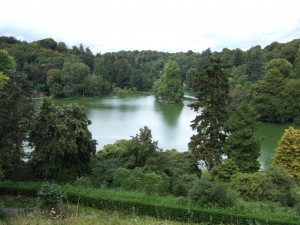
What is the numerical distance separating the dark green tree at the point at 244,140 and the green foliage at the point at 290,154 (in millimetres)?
1972

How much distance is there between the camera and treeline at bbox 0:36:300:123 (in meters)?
44.6

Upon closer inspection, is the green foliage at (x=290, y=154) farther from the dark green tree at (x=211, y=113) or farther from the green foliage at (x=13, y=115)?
the green foliage at (x=13, y=115)

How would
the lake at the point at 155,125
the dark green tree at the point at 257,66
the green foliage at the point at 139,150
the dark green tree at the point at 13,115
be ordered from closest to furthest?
the dark green tree at the point at 13,115 < the green foliage at the point at 139,150 < the lake at the point at 155,125 < the dark green tree at the point at 257,66

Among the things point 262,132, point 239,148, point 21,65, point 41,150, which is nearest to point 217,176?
point 239,148

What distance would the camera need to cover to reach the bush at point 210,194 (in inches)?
422

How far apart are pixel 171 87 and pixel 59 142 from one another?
5124 cm

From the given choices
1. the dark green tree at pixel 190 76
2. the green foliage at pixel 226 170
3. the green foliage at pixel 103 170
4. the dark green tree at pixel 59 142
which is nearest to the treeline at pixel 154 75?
the dark green tree at pixel 190 76

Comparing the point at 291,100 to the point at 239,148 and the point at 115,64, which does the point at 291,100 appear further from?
the point at 115,64

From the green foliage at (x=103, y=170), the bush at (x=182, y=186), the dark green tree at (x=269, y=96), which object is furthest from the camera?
the dark green tree at (x=269, y=96)

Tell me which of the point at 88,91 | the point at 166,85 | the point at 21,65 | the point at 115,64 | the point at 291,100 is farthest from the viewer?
the point at 115,64

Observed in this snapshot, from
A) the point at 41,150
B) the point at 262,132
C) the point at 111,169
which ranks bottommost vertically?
the point at 262,132

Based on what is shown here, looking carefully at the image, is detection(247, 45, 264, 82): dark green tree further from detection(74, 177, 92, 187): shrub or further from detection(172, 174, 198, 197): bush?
detection(74, 177, 92, 187): shrub

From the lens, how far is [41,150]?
1452cm

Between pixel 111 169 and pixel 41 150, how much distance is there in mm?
3120
